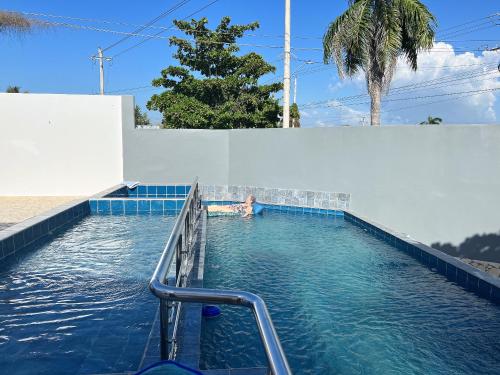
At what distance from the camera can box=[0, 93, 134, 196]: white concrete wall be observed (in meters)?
12.8

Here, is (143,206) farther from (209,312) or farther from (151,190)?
(209,312)

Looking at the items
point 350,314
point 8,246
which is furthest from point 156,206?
point 350,314

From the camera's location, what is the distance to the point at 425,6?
12.6 m

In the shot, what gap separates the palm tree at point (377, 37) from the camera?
41.3 feet

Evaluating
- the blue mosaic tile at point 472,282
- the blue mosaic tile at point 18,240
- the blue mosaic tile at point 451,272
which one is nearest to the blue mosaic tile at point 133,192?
the blue mosaic tile at point 18,240

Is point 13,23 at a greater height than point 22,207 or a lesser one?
greater

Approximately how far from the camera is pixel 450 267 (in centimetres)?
585

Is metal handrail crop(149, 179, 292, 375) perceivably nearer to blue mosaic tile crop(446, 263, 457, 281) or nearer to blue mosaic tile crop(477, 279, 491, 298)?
blue mosaic tile crop(477, 279, 491, 298)

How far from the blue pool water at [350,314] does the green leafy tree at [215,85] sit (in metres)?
11.8

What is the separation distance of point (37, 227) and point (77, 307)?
10.2ft

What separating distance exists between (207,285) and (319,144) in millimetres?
6996

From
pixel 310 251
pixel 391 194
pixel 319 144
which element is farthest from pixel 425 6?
pixel 310 251

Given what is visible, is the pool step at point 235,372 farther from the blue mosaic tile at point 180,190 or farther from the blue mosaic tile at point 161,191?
the blue mosaic tile at point 161,191

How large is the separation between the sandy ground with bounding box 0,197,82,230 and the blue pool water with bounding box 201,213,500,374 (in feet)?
14.3
